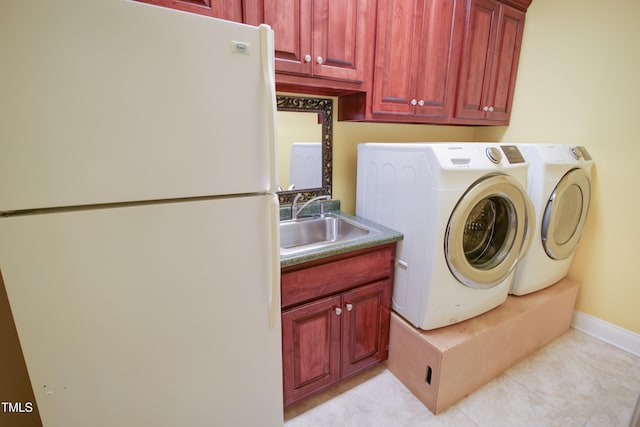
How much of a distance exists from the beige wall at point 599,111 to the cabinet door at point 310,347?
191 cm

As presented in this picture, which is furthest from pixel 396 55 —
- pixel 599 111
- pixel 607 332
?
pixel 607 332

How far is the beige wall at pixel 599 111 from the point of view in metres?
1.83

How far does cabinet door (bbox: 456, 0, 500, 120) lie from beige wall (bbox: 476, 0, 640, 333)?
433mm

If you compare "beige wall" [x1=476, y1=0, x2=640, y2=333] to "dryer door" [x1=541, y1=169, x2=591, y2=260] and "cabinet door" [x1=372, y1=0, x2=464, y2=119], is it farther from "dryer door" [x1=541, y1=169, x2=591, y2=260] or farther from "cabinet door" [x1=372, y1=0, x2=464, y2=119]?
"cabinet door" [x1=372, y1=0, x2=464, y2=119]

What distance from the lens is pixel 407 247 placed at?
1.58 meters

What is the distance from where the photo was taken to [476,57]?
191 centimetres

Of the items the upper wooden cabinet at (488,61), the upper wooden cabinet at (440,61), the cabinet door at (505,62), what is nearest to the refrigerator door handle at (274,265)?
the upper wooden cabinet at (440,61)

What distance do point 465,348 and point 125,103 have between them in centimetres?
173

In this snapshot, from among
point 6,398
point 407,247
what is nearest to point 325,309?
point 407,247

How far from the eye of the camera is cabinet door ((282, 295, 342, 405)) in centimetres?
139

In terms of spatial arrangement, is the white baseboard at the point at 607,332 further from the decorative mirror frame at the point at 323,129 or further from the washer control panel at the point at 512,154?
the decorative mirror frame at the point at 323,129

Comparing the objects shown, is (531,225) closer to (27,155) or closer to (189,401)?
(189,401)

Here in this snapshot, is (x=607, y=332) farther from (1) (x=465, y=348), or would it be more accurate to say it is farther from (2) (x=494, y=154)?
(2) (x=494, y=154)

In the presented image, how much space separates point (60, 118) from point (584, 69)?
2.73 m
